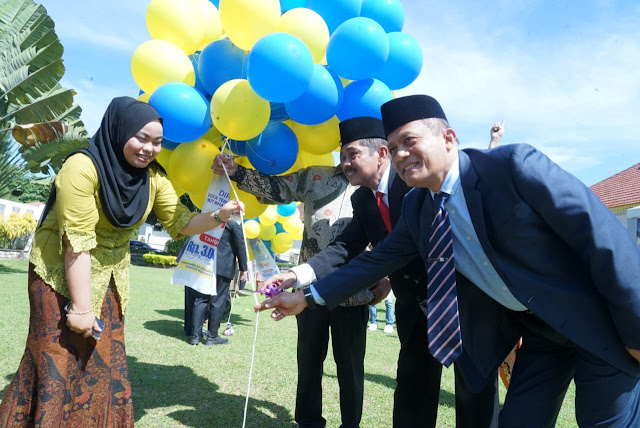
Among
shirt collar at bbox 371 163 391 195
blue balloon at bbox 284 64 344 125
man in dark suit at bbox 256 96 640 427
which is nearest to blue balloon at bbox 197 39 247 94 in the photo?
blue balloon at bbox 284 64 344 125

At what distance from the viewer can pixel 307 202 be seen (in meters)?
3.54

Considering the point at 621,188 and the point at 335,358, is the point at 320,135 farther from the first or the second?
the point at 621,188

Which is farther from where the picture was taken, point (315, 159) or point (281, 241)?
point (281, 241)

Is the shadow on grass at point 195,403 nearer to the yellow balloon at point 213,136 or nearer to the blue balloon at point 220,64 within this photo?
the yellow balloon at point 213,136

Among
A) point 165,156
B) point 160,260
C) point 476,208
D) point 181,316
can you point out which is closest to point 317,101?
point 165,156

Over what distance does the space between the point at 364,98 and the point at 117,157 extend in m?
1.63

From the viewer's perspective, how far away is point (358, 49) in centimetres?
307

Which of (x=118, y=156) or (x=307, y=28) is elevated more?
(x=307, y=28)

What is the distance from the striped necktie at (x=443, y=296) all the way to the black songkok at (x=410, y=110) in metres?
0.38

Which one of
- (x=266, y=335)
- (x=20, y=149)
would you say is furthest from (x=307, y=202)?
(x=20, y=149)

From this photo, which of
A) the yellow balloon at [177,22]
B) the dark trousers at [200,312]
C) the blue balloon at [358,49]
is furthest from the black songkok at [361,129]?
the dark trousers at [200,312]

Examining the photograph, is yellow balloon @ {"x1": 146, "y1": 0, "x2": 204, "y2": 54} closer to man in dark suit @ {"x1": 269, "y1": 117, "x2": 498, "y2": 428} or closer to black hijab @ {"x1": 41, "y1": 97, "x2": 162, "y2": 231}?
black hijab @ {"x1": 41, "y1": 97, "x2": 162, "y2": 231}

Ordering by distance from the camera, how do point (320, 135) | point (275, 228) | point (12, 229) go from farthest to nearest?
point (12, 229) → point (275, 228) → point (320, 135)

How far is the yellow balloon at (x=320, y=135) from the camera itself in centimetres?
341
